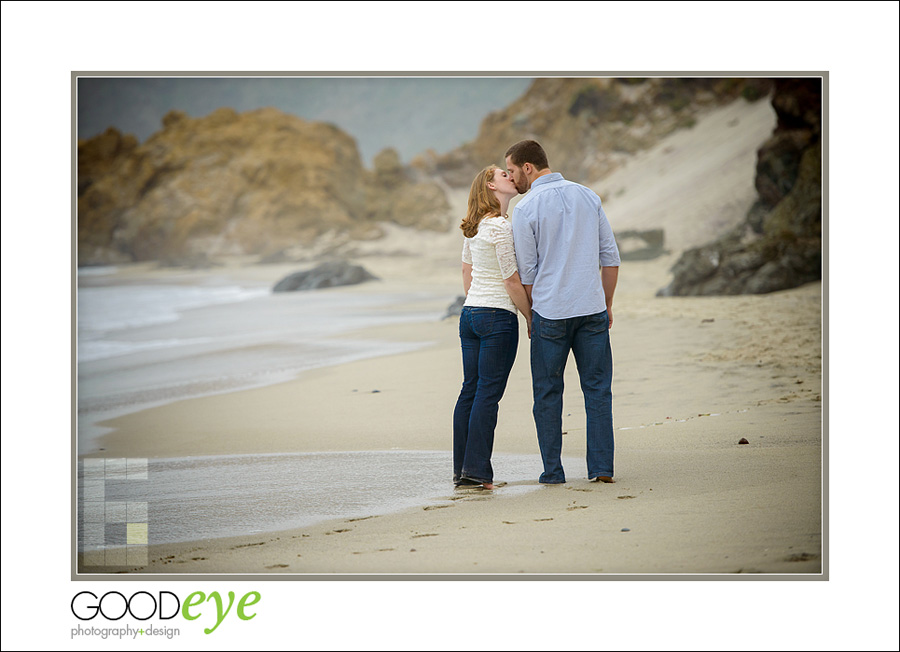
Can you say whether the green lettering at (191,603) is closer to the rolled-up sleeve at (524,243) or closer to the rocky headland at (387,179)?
the rolled-up sleeve at (524,243)

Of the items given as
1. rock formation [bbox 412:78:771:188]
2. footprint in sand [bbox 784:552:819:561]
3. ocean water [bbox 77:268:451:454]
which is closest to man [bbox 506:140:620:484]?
footprint in sand [bbox 784:552:819:561]

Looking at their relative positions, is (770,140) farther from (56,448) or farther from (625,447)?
(56,448)

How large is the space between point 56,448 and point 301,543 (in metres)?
1.09

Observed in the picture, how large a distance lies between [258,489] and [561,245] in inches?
54.5

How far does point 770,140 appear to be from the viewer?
249 inches

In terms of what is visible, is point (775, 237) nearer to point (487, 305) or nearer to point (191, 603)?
point (487, 305)

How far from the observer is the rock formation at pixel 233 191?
18.2ft

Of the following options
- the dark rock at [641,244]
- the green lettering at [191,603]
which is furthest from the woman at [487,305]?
the dark rock at [641,244]

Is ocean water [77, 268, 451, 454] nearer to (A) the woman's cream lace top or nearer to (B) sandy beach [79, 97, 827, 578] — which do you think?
(B) sandy beach [79, 97, 827, 578]

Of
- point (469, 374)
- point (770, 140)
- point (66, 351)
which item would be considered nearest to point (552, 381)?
point (469, 374)

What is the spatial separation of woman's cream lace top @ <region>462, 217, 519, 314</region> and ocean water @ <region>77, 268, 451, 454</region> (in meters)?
2.10

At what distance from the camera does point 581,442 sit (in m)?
3.44

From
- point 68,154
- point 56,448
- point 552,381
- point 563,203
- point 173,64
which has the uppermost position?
point 173,64

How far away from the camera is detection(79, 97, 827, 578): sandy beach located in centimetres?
246
